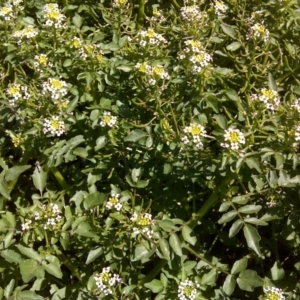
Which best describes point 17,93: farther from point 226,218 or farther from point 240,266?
point 240,266

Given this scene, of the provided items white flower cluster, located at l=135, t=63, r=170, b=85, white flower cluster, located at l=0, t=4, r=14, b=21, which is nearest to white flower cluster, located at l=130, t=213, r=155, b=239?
white flower cluster, located at l=135, t=63, r=170, b=85

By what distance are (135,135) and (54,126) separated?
1.33ft

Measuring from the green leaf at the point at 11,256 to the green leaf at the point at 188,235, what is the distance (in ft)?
2.62

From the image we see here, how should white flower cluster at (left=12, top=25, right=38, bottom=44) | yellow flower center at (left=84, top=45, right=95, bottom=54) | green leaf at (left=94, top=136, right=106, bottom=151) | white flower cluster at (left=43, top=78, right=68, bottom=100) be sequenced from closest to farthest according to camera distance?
1. white flower cluster at (left=43, top=78, right=68, bottom=100)
2. green leaf at (left=94, top=136, right=106, bottom=151)
3. yellow flower center at (left=84, top=45, right=95, bottom=54)
4. white flower cluster at (left=12, top=25, right=38, bottom=44)

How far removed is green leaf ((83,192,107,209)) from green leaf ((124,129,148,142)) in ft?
1.02

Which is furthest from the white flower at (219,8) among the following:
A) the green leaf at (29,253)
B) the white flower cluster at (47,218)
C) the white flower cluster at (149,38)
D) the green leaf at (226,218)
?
the green leaf at (29,253)

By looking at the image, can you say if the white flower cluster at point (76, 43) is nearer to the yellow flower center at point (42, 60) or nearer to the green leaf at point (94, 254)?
the yellow flower center at point (42, 60)

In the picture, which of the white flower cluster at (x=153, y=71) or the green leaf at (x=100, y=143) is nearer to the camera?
the white flower cluster at (x=153, y=71)

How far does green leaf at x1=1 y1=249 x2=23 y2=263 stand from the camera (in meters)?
2.49

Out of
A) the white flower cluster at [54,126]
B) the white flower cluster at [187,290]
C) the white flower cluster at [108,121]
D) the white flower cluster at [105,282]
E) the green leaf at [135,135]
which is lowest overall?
the white flower cluster at [187,290]

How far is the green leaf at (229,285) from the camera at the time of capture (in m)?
2.48

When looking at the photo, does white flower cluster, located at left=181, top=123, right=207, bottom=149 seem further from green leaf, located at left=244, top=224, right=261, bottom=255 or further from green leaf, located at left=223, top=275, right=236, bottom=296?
green leaf, located at left=223, top=275, right=236, bottom=296

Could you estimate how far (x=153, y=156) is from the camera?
110 inches

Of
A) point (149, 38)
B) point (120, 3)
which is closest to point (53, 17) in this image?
point (120, 3)
